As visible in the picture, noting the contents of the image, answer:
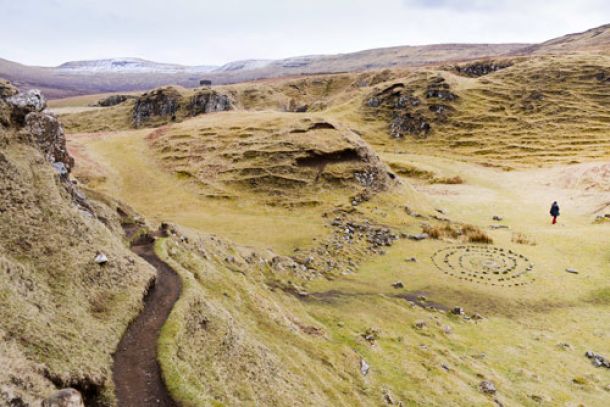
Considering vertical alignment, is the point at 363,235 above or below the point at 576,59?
below

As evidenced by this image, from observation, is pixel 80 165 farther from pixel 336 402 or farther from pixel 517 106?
pixel 517 106

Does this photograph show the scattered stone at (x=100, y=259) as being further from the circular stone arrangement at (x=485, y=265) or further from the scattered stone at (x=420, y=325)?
the circular stone arrangement at (x=485, y=265)

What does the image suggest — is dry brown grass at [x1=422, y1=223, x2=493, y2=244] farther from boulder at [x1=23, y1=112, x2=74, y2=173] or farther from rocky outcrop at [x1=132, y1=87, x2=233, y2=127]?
rocky outcrop at [x1=132, y1=87, x2=233, y2=127]

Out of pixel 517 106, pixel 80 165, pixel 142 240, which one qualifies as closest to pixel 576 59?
pixel 517 106

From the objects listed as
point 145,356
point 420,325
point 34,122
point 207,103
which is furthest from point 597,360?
point 207,103

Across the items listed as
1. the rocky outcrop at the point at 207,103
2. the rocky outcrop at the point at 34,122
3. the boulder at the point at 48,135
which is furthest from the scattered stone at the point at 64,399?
the rocky outcrop at the point at 207,103
